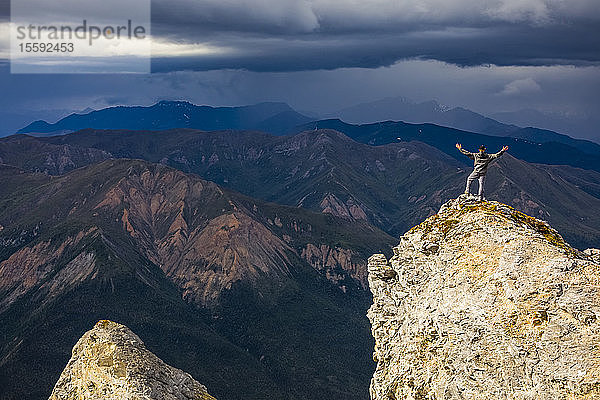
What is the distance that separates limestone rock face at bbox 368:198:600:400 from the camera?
73.1 feet

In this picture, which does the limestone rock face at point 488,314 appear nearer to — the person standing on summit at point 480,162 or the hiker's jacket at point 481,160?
the person standing on summit at point 480,162

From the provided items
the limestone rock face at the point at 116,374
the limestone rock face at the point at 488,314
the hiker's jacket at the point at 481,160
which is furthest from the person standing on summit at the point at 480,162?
the limestone rock face at the point at 116,374

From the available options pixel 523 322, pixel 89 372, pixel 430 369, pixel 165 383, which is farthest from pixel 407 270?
pixel 89 372

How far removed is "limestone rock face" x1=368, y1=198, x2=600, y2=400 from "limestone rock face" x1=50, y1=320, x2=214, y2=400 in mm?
15948

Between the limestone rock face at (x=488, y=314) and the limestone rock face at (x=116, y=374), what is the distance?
15948mm

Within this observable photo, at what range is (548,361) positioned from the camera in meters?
22.2

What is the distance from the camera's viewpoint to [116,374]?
3478 centimetres

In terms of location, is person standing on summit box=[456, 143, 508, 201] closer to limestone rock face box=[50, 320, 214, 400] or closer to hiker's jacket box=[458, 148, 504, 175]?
hiker's jacket box=[458, 148, 504, 175]

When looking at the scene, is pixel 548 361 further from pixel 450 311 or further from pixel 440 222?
pixel 440 222

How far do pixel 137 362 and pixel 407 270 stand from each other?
2109 centimetres

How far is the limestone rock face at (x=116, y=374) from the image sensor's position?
113ft

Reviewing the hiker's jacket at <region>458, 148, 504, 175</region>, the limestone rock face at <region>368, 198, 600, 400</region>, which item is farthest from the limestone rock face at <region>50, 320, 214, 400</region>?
the hiker's jacket at <region>458, 148, 504, 175</region>

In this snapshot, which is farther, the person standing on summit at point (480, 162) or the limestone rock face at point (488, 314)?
the person standing on summit at point (480, 162)

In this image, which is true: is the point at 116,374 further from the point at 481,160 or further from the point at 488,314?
the point at 481,160
